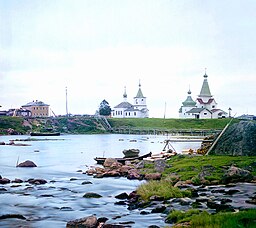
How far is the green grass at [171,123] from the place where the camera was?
173m

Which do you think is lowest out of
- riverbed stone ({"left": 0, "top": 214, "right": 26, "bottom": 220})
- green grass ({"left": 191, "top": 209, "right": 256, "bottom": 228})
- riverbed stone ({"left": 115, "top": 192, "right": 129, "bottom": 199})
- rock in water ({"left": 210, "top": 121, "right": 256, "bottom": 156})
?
riverbed stone ({"left": 0, "top": 214, "right": 26, "bottom": 220})

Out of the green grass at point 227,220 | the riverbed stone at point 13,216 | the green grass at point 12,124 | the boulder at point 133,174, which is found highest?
the green grass at point 12,124

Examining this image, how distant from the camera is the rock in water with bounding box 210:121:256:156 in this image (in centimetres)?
4034

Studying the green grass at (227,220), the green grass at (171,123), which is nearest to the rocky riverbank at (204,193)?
the green grass at (227,220)

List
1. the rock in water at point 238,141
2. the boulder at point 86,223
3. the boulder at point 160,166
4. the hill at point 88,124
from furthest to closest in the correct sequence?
the hill at point 88,124 < the rock in water at point 238,141 < the boulder at point 160,166 < the boulder at point 86,223

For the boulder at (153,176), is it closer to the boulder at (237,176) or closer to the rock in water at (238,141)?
the boulder at (237,176)

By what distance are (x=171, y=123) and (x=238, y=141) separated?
145 m

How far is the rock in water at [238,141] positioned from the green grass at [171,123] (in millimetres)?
125330

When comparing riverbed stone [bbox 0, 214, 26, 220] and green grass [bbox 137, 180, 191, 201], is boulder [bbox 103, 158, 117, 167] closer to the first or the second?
green grass [bbox 137, 180, 191, 201]

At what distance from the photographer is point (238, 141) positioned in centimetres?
4138

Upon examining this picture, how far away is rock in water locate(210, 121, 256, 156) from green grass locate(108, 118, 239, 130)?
411ft

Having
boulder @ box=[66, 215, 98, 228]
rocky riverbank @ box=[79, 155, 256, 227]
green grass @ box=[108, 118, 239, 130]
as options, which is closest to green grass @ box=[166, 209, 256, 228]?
rocky riverbank @ box=[79, 155, 256, 227]

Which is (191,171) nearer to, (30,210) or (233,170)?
(233,170)

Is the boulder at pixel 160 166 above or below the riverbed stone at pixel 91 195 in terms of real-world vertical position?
above
